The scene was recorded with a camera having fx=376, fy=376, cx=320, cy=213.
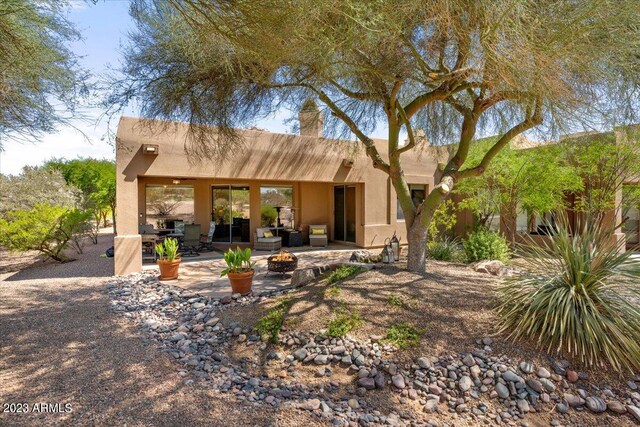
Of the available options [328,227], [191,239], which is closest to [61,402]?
[191,239]

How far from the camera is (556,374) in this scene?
4.05 meters

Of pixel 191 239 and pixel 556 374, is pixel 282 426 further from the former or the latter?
pixel 191 239

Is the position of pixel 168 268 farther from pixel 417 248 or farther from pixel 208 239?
pixel 417 248

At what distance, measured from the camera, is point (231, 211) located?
1407 cm

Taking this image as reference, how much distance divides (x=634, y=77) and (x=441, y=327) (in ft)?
14.5

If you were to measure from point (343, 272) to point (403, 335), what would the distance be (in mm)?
2643

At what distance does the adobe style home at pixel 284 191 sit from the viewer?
11617mm

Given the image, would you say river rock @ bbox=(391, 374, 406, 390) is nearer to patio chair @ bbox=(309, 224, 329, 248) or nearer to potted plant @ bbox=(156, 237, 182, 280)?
potted plant @ bbox=(156, 237, 182, 280)

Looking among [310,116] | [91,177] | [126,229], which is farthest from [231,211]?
[91,177]

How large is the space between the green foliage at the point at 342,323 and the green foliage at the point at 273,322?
75 cm

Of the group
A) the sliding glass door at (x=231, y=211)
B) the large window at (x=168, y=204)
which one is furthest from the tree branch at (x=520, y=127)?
the large window at (x=168, y=204)

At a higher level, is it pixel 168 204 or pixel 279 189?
pixel 279 189

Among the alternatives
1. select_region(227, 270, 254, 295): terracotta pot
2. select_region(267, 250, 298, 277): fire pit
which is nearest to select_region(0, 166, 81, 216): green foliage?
select_region(267, 250, 298, 277): fire pit

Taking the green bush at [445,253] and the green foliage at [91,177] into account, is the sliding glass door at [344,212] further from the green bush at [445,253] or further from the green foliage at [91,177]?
the green foliage at [91,177]
